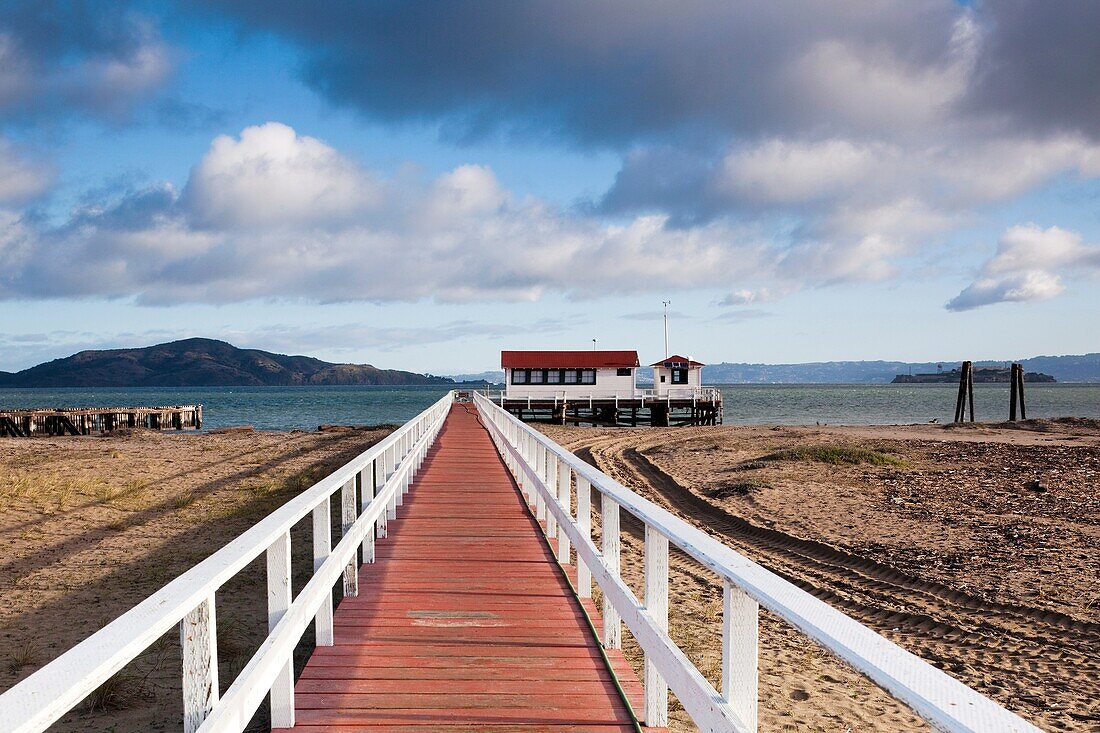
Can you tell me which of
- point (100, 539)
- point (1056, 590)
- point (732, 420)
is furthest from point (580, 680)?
point (732, 420)

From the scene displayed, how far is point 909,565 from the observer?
34.6 feet

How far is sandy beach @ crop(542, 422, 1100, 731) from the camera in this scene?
255 inches

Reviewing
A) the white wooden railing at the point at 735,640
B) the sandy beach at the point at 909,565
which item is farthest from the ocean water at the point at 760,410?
the white wooden railing at the point at 735,640

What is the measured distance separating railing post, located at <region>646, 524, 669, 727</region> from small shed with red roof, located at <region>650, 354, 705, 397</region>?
147 feet

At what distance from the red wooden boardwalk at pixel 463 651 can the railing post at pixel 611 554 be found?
112mm

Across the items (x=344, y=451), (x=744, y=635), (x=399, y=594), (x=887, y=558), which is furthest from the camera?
(x=344, y=451)

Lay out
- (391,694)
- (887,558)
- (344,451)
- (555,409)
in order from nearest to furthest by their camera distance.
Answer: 1. (391,694)
2. (887,558)
3. (344,451)
4. (555,409)

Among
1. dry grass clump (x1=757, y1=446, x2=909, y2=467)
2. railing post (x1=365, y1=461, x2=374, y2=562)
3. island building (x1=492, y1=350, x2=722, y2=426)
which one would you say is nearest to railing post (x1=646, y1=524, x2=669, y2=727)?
railing post (x1=365, y1=461, x2=374, y2=562)

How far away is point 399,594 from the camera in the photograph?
626 cm

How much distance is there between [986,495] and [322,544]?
14705 millimetres

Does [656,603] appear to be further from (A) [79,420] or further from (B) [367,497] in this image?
(A) [79,420]

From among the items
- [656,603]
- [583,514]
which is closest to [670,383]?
[583,514]

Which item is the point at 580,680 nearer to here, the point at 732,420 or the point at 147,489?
the point at 147,489

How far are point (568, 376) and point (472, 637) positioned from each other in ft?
144
